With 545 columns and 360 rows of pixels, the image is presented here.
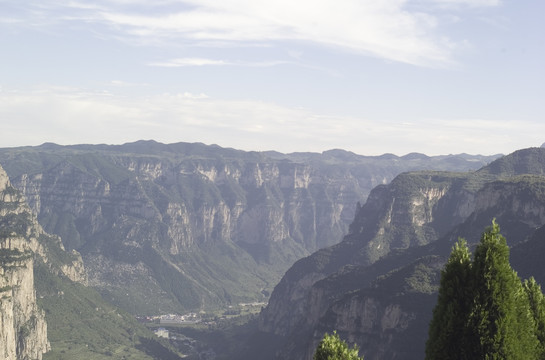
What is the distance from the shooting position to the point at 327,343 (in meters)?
71.4

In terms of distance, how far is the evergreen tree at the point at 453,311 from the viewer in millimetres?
59688

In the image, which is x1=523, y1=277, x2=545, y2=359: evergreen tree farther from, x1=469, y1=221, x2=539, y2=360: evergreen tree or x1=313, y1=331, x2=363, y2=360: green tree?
x1=313, y1=331, x2=363, y2=360: green tree

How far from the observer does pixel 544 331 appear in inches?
2771

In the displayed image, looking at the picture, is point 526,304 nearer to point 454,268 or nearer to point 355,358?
point 454,268

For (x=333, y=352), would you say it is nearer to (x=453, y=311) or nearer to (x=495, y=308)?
(x=453, y=311)

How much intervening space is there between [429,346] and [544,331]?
1686 cm

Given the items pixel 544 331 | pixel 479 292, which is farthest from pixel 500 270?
pixel 544 331

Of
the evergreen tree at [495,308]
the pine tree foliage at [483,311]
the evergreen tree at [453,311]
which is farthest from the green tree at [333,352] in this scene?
the evergreen tree at [495,308]

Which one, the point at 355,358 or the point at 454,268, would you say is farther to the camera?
the point at 355,358

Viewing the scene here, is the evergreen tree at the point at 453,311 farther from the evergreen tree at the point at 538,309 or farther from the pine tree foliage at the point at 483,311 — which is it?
the evergreen tree at the point at 538,309

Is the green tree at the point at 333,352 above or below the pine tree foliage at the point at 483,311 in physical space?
below

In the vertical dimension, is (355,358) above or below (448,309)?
below

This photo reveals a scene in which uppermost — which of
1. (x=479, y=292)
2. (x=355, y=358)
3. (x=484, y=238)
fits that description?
(x=484, y=238)

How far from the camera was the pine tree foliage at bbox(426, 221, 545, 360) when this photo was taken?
58281 millimetres
